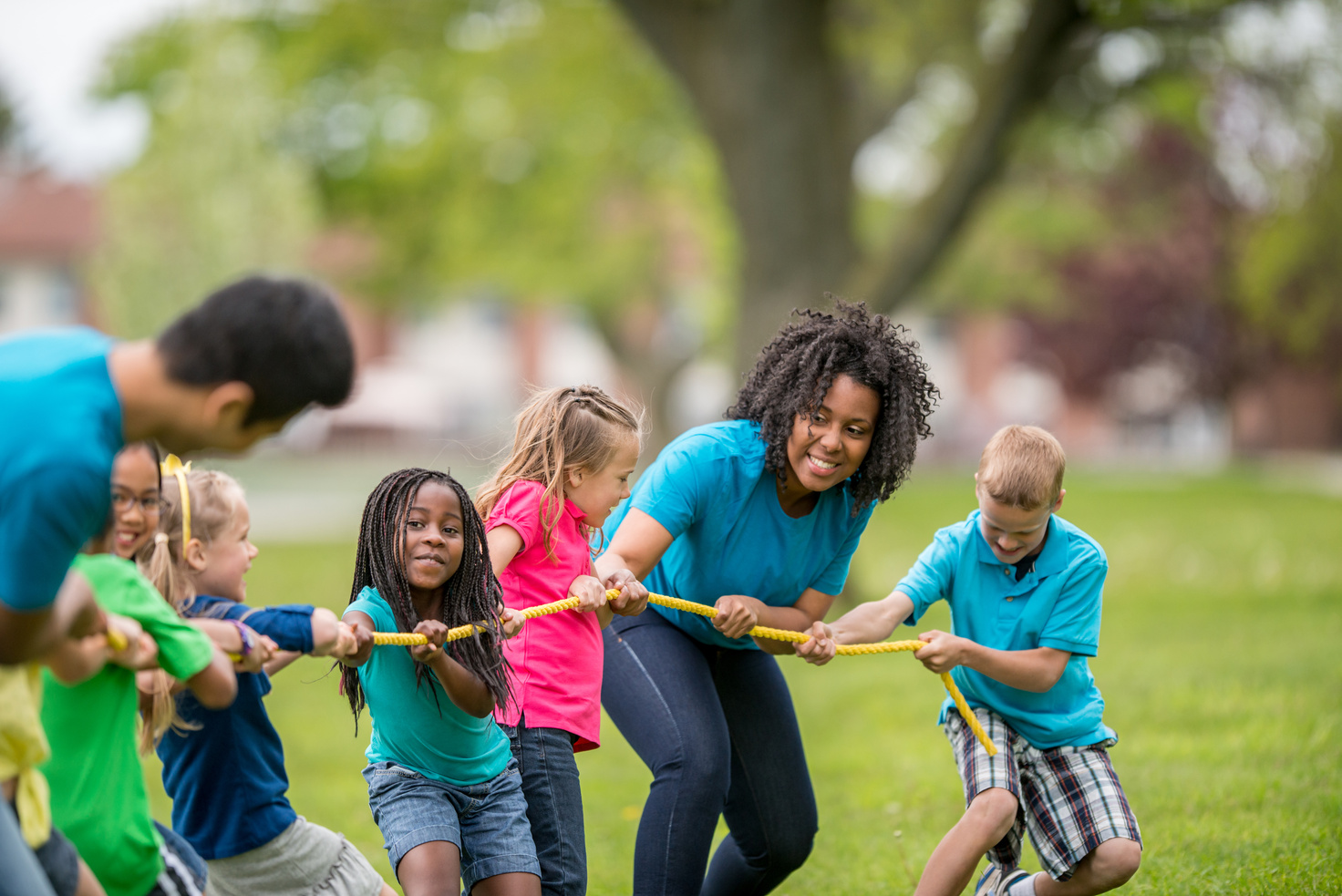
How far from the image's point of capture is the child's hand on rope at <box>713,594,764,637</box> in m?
3.96

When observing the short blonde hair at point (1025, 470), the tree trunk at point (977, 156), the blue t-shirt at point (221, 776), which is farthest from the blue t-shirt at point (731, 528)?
the tree trunk at point (977, 156)

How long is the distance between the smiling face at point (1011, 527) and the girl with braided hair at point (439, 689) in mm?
1435

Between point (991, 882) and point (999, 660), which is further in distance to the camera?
point (991, 882)

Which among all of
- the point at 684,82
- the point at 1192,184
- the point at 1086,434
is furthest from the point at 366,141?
the point at 1086,434

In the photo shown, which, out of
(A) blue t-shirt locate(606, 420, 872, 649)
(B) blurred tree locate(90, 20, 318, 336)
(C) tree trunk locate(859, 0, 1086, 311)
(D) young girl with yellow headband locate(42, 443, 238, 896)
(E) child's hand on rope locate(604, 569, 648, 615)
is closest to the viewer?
(D) young girl with yellow headband locate(42, 443, 238, 896)

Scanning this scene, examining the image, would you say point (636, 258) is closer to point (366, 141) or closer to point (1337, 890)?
point (366, 141)

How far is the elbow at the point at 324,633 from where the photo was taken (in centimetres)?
315

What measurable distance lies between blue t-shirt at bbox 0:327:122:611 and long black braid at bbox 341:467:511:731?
1.17 metres

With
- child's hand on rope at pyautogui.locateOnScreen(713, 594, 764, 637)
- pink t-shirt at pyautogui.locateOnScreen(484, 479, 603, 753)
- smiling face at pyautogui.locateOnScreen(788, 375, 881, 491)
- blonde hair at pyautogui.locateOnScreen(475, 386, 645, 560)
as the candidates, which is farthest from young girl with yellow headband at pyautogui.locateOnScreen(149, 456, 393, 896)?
smiling face at pyautogui.locateOnScreen(788, 375, 881, 491)

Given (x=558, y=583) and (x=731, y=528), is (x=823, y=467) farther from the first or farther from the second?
(x=558, y=583)

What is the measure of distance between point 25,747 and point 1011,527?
2.65 meters

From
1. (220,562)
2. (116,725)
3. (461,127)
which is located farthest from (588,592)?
(461,127)

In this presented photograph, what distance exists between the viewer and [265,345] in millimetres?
2557

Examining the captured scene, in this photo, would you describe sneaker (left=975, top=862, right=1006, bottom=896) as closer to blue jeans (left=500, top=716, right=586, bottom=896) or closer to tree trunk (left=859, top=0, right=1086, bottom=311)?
blue jeans (left=500, top=716, right=586, bottom=896)
